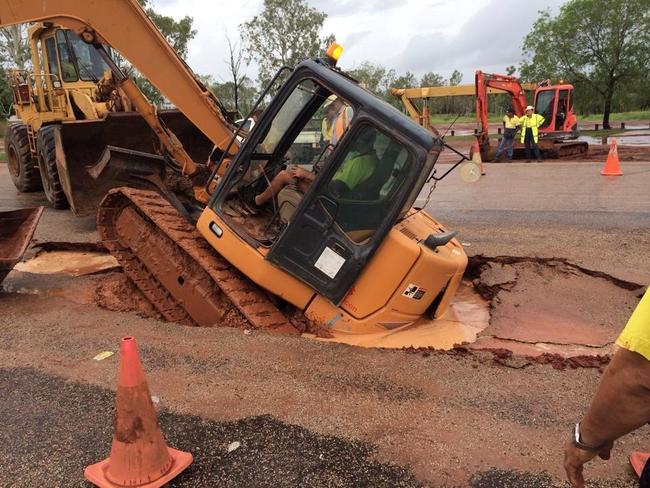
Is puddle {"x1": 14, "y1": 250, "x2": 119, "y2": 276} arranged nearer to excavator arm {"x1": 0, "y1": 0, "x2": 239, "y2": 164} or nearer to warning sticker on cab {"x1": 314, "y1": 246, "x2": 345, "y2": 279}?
excavator arm {"x1": 0, "y1": 0, "x2": 239, "y2": 164}

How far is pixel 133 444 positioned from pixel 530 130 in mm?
17249

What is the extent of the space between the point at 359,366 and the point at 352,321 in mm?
631

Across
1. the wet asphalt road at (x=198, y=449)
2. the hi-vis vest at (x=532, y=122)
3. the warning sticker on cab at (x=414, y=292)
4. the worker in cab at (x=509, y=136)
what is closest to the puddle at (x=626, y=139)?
the hi-vis vest at (x=532, y=122)

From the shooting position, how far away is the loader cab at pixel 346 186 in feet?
12.3

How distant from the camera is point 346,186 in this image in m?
3.93

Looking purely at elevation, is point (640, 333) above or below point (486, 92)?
below

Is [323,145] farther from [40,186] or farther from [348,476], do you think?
[40,186]

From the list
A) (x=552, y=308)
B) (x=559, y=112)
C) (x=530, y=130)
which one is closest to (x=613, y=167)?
(x=530, y=130)

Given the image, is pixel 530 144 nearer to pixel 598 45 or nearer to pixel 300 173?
pixel 300 173

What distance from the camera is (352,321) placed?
13.6 feet

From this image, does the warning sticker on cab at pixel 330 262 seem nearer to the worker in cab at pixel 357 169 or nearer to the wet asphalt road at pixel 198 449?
the worker in cab at pixel 357 169

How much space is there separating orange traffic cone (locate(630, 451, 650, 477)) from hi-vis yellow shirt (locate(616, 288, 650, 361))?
1.30 meters

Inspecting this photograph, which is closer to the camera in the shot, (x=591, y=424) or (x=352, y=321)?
(x=591, y=424)

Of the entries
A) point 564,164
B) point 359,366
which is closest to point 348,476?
point 359,366
